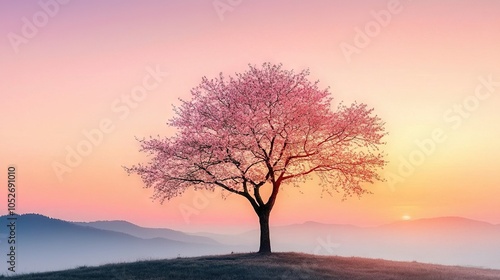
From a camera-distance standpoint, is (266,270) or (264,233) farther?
(264,233)

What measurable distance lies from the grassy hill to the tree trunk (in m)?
A: 1.15

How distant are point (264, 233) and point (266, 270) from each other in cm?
937

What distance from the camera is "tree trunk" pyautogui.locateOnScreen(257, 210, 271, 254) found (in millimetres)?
48188

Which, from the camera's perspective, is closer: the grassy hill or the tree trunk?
the grassy hill

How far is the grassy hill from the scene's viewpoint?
125 feet

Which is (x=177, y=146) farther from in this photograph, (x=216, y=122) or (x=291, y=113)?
(x=291, y=113)

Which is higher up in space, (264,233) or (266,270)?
(264,233)

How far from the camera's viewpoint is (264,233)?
48.5 meters

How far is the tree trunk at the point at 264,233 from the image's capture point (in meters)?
48.2

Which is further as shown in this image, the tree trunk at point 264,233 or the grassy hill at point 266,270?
the tree trunk at point 264,233

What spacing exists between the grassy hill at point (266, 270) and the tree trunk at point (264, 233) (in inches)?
45.4

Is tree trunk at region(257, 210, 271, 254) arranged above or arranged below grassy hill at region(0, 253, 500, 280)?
above

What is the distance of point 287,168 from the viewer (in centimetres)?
4956

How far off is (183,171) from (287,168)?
→ 919cm
